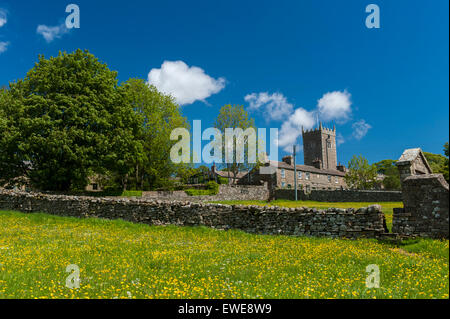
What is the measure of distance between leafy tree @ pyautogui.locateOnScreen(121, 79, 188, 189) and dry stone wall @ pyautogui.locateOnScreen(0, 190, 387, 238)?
21.3 meters

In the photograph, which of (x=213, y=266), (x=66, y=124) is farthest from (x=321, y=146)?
(x=213, y=266)

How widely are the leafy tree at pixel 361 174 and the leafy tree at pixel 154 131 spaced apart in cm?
4440

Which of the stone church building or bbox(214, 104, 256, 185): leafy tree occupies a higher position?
bbox(214, 104, 256, 185): leafy tree

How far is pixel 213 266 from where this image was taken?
941 centimetres

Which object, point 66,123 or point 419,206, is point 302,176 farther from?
point 419,206

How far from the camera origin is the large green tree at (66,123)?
105 ft

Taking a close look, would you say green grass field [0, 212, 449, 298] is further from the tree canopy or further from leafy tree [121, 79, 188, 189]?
leafy tree [121, 79, 188, 189]

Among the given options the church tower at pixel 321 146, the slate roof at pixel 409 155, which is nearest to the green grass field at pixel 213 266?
the slate roof at pixel 409 155

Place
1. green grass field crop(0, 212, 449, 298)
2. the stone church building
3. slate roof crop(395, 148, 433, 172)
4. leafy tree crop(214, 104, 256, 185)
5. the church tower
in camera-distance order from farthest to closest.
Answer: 1. the church tower
2. the stone church building
3. leafy tree crop(214, 104, 256, 185)
4. slate roof crop(395, 148, 433, 172)
5. green grass field crop(0, 212, 449, 298)

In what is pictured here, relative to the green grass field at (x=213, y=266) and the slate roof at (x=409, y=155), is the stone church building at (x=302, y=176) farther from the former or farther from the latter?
the slate roof at (x=409, y=155)

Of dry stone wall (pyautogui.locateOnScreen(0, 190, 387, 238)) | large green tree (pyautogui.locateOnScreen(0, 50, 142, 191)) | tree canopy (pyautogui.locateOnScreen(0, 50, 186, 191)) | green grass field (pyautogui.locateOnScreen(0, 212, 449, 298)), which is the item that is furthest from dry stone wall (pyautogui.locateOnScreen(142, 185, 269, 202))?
green grass field (pyautogui.locateOnScreen(0, 212, 449, 298))

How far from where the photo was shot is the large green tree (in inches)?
1264
